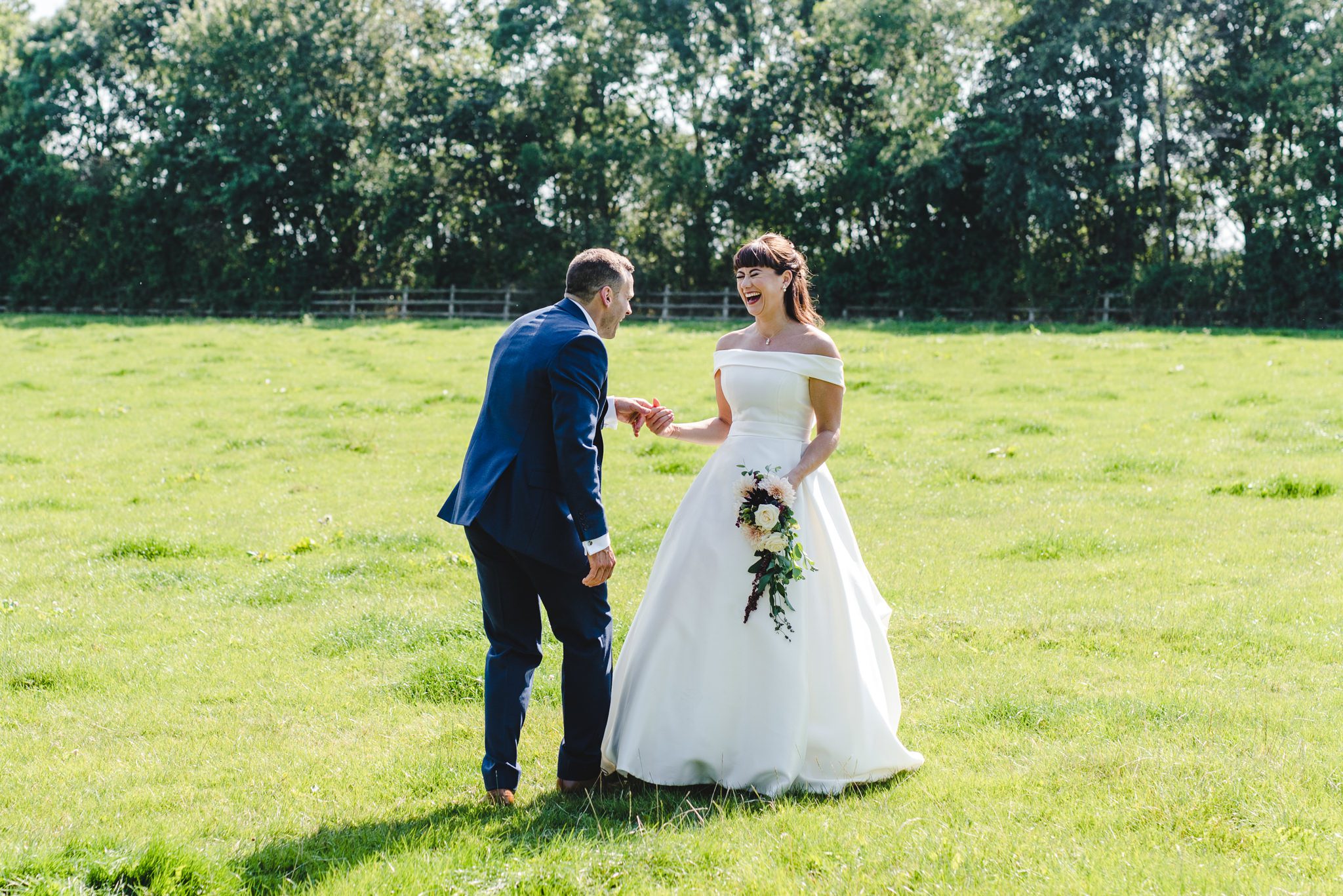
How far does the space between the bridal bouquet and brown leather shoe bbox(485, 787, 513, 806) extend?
52.5 inches

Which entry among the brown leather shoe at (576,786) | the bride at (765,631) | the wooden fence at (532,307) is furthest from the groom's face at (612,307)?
the wooden fence at (532,307)

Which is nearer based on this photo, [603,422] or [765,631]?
[765,631]

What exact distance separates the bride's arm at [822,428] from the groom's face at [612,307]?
104 cm

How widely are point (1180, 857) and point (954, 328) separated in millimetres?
28834

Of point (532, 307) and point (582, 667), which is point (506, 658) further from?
point (532, 307)

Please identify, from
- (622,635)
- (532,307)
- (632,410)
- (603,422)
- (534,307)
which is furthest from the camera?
(532,307)

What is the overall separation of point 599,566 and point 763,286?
1.67 m

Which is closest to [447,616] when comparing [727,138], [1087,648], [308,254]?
[1087,648]

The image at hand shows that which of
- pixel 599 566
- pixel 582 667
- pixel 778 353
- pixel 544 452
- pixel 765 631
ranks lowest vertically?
pixel 582 667

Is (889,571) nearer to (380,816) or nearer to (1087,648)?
(1087,648)

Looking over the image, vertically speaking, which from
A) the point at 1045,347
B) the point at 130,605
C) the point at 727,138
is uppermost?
the point at 727,138

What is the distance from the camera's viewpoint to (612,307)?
16.9ft

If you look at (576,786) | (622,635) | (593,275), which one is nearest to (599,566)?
(576,786)

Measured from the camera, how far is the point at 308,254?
4444cm
